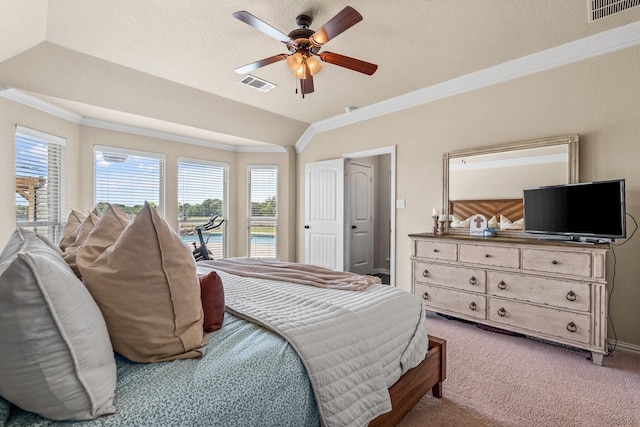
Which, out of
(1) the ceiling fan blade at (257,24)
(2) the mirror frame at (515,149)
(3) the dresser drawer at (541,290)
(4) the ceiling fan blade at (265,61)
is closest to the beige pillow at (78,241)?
(1) the ceiling fan blade at (257,24)

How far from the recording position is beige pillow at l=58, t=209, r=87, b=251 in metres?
1.53

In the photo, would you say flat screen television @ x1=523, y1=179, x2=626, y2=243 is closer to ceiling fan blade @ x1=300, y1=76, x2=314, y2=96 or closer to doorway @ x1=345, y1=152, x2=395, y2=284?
ceiling fan blade @ x1=300, y1=76, x2=314, y2=96

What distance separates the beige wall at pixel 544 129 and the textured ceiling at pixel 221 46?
335 mm

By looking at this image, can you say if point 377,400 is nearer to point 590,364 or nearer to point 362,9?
point 590,364

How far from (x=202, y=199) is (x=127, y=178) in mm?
1215

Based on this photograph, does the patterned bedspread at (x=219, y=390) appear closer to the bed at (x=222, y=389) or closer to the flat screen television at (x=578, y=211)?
the bed at (x=222, y=389)

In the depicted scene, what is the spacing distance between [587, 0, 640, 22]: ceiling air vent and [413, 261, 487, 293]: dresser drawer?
7.34ft

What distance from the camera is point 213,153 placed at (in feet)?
18.0

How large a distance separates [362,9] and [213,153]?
155 inches

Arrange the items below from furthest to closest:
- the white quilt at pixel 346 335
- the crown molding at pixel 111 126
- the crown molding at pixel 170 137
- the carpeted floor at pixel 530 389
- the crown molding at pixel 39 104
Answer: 1. the crown molding at pixel 170 137
2. the crown molding at pixel 111 126
3. the crown molding at pixel 39 104
4. the carpeted floor at pixel 530 389
5. the white quilt at pixel 346 335

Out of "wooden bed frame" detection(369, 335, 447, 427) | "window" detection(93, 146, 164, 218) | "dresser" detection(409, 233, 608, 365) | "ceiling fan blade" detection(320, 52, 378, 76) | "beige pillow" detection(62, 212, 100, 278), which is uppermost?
"ceiling fan blade" detection(320, 52, 378, 76)

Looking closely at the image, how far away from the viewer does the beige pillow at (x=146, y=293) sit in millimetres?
960

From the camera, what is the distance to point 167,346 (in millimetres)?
994

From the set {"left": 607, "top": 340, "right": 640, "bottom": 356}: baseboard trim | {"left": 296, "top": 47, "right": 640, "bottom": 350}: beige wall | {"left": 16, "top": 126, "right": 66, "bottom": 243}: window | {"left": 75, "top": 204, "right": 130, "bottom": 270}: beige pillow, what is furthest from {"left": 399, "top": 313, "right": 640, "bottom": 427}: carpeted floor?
{"left": 16, "top": 126, "right": 66, "bottom": 243}: window
